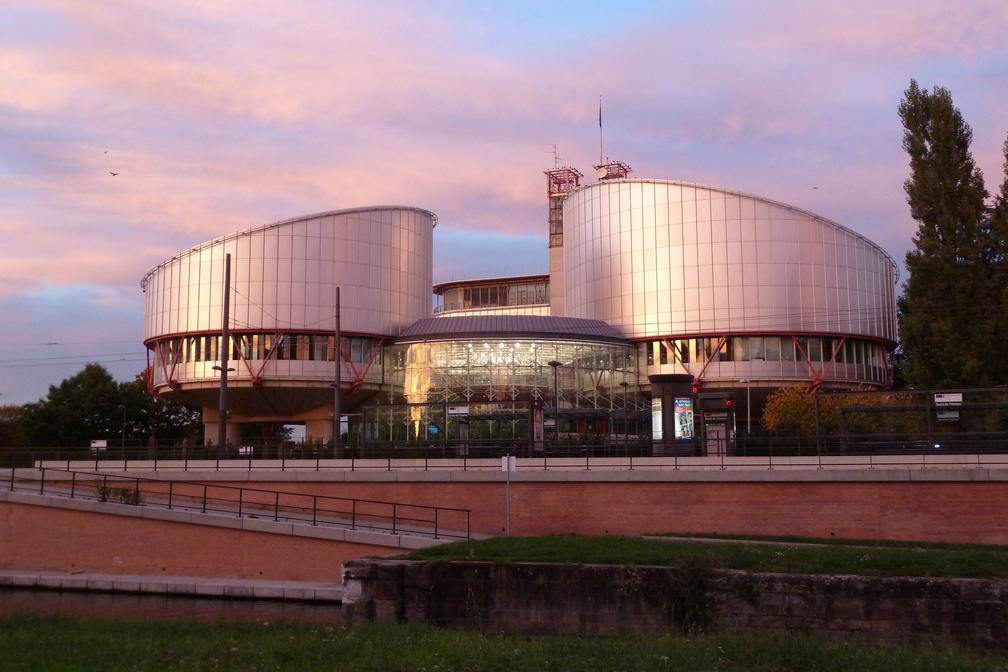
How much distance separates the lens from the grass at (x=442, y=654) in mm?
12453

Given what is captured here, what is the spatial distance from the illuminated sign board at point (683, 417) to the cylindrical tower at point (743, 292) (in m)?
31.8

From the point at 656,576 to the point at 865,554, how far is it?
5615mm

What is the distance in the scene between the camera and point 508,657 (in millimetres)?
12906

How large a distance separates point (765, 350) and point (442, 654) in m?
63.4

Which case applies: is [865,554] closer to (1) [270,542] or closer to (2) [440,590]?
(2) [440,590]

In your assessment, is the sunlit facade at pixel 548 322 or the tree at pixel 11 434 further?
the tree at pixel 11 434

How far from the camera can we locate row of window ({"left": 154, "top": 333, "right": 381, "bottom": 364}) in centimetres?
7194

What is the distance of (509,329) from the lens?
71.9 metres

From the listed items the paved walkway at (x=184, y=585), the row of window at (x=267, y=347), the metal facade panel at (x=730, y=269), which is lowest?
the paved walkway at (x=184, y=585)

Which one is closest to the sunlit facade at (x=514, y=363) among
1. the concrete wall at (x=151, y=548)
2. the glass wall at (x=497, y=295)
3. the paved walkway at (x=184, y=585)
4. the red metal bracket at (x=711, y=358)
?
the red metal bracket at (x=711, y=358)

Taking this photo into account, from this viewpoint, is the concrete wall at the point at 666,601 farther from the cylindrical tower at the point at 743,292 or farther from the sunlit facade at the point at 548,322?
the cylindrical tower at the point at 743,292

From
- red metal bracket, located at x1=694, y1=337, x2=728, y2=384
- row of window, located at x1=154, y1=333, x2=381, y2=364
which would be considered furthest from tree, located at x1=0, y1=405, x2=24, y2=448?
red metal bracket, located at x1=694, y1=337, x2=728, y2=384

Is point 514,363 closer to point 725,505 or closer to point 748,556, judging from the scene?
point 725,505

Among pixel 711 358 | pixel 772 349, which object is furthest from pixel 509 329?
pixel 772 349
